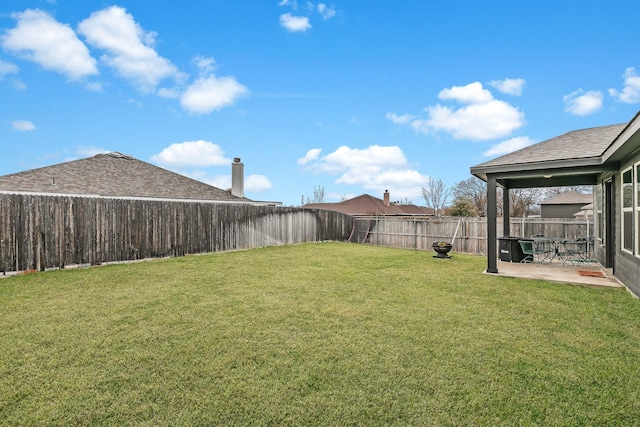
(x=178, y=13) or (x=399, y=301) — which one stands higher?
(x=178, y=13)

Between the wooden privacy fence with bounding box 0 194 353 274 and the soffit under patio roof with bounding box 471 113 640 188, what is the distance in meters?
8.00

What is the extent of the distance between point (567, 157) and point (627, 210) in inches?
55.9

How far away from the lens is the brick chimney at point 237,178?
55.4 feet

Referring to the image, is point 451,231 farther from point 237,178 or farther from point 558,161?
point 237,178

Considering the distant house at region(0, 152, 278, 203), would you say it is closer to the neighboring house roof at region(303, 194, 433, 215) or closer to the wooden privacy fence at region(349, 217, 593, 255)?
the wooden privacy fence at region(349, 217, 593, 255)

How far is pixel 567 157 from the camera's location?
21.6ft

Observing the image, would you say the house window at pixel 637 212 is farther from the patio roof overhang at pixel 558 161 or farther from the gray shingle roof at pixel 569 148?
the gray shingle roof at pixel 569 148

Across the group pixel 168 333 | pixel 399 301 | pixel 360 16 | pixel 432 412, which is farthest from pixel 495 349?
pixel 360 16

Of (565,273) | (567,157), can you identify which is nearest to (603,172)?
(567,157)

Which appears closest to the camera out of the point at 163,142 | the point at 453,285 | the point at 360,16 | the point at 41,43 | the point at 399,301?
the point at 399,301

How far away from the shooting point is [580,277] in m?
6.66

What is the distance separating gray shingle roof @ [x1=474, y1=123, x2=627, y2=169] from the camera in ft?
22.0

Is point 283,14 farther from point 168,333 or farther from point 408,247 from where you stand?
point 168,333

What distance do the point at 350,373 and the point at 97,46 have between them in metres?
14.1
